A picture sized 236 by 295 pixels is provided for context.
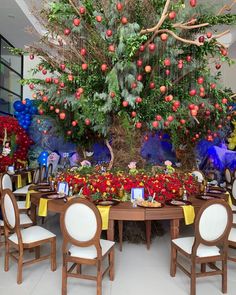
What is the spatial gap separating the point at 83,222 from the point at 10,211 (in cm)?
95

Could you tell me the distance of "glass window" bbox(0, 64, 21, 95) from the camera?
8866 millimetres

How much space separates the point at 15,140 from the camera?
7703mm

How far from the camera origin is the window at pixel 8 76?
883 centimetres

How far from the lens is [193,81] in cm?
465

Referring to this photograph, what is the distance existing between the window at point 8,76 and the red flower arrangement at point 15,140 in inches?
42.0

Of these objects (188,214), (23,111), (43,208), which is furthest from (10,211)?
(23,111)

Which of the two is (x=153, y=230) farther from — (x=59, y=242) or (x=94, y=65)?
(x=94, y=65)

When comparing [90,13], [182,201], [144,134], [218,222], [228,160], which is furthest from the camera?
[228,160]

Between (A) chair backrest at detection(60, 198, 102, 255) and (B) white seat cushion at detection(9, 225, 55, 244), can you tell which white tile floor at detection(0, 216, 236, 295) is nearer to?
(B) white seat cushion at detection(9, 225, 55, 244)

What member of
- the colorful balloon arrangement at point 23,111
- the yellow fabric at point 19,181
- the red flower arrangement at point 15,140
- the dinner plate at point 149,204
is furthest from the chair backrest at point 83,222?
the colorful balloon arrangement at point 23,111

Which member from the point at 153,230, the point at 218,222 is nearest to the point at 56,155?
the point at 153,230

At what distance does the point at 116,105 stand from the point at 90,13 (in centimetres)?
129

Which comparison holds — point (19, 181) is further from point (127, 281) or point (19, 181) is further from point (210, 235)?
point (210, 235)

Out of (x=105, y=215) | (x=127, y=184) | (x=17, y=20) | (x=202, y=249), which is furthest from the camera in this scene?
(x=17, y=20)
